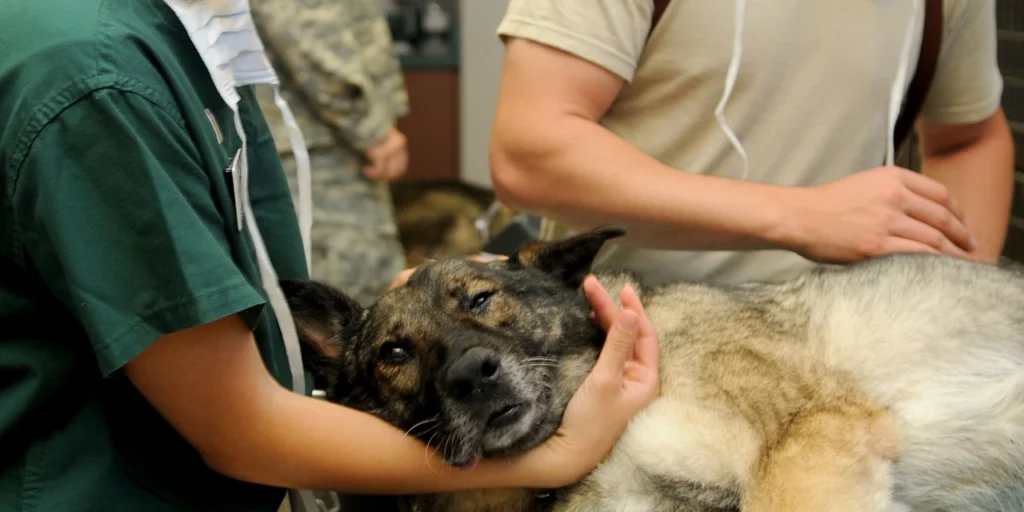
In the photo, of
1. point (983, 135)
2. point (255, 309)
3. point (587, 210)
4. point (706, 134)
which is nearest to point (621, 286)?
point (587, 210)

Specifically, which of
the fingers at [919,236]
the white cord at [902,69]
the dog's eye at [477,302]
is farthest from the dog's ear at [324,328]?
the white cord at [902,69]

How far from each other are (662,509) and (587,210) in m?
0.63

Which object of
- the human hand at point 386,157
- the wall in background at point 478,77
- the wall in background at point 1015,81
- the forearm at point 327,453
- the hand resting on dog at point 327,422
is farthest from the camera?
the wall in background at point 478,77

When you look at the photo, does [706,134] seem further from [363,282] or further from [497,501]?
[363,282]

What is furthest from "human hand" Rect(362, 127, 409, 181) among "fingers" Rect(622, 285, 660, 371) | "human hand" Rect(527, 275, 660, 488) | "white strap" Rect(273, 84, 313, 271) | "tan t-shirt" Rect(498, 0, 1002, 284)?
"human hand" Rect(527, 275, 660, 488)

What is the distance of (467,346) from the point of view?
1524 mm

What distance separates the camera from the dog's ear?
1.70 meters

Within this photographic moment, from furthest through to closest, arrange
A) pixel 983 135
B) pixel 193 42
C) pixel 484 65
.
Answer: pixel 484 65
pixel 983 135
pixel 193 42

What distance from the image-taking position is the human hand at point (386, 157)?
11.2 ft

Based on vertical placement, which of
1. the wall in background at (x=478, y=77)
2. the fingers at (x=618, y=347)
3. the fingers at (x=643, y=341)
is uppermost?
the fingers at (x=618, y=347)

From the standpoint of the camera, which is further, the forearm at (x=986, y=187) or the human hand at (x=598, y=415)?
the forearm at (x=986, y=187)

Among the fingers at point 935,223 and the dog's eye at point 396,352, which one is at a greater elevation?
the fingers at point 935,223

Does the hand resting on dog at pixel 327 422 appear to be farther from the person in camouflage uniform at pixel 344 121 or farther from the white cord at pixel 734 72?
the person in camouflage uniform at pixel 344 121

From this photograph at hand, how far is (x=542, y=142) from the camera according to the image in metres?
1.71
